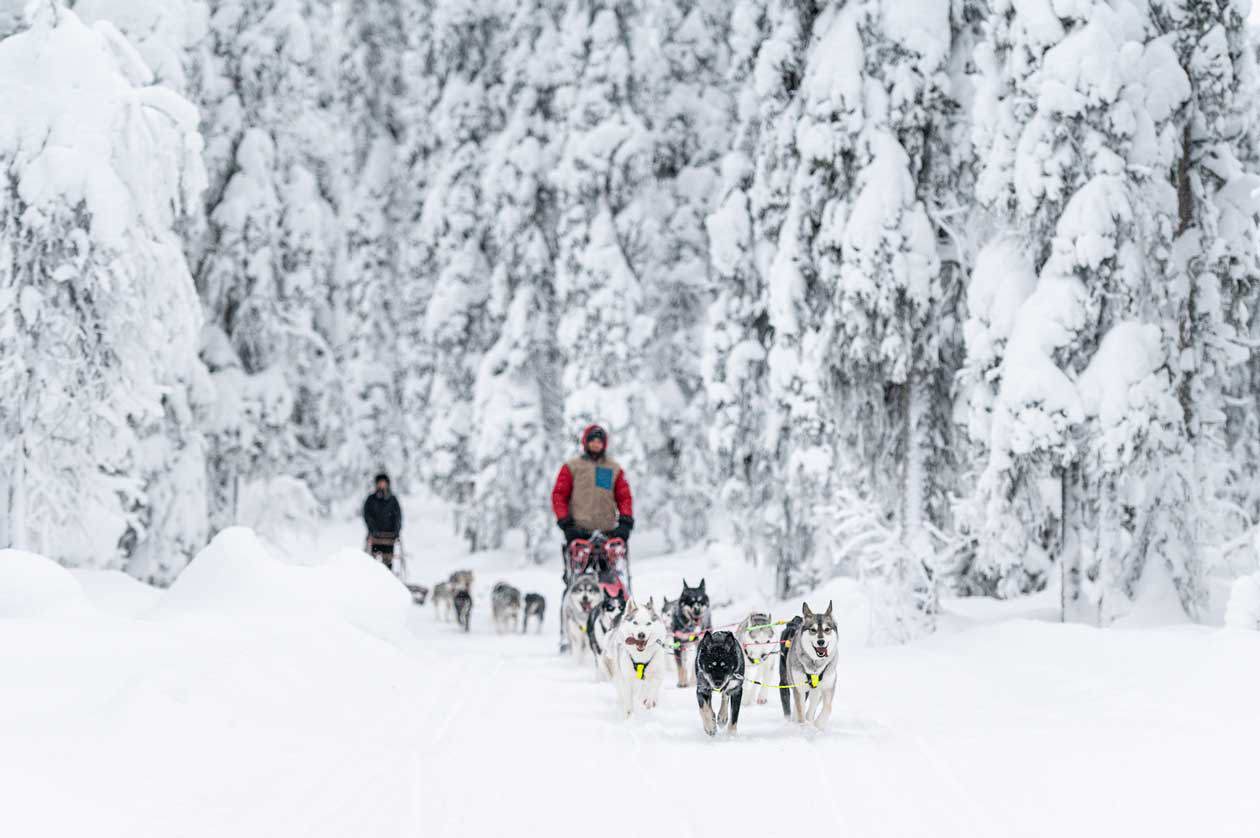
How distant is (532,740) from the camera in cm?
742

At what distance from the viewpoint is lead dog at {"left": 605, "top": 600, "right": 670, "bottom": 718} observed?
8289mm

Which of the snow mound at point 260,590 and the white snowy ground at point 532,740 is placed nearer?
the white snowy ground at point 532,740

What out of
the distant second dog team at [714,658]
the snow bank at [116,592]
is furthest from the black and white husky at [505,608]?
the distant second dog team at [714,658]

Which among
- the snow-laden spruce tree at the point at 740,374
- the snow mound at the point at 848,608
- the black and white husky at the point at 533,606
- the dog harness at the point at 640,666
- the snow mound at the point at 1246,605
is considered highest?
the snow-laden spruce tree at the point at 740,374

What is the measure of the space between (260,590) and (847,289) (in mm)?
7889

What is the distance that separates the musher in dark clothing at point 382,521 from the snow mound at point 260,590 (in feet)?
17.6

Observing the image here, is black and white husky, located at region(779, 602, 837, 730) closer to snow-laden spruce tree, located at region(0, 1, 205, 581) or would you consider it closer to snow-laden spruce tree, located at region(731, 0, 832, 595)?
snow-laden spruce tree, located at region(731, 0, 832, 595)

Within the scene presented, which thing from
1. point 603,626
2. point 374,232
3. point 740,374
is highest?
point 374,232

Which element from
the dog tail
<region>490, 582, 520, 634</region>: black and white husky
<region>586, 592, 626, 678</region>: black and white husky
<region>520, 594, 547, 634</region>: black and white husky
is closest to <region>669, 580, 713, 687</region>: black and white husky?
<region>586, 592, 626, 678</region>: black and white husky

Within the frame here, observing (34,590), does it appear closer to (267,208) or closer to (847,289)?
(847,289)

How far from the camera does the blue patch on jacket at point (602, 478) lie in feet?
42.1

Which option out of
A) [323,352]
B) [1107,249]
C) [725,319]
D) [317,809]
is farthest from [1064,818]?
[323,352]

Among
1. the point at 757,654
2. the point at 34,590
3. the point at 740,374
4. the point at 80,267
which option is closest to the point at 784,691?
the point at 757,654

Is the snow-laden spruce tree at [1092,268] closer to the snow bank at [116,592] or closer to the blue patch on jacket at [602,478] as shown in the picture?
the blue patch on jacket at [602,478]
